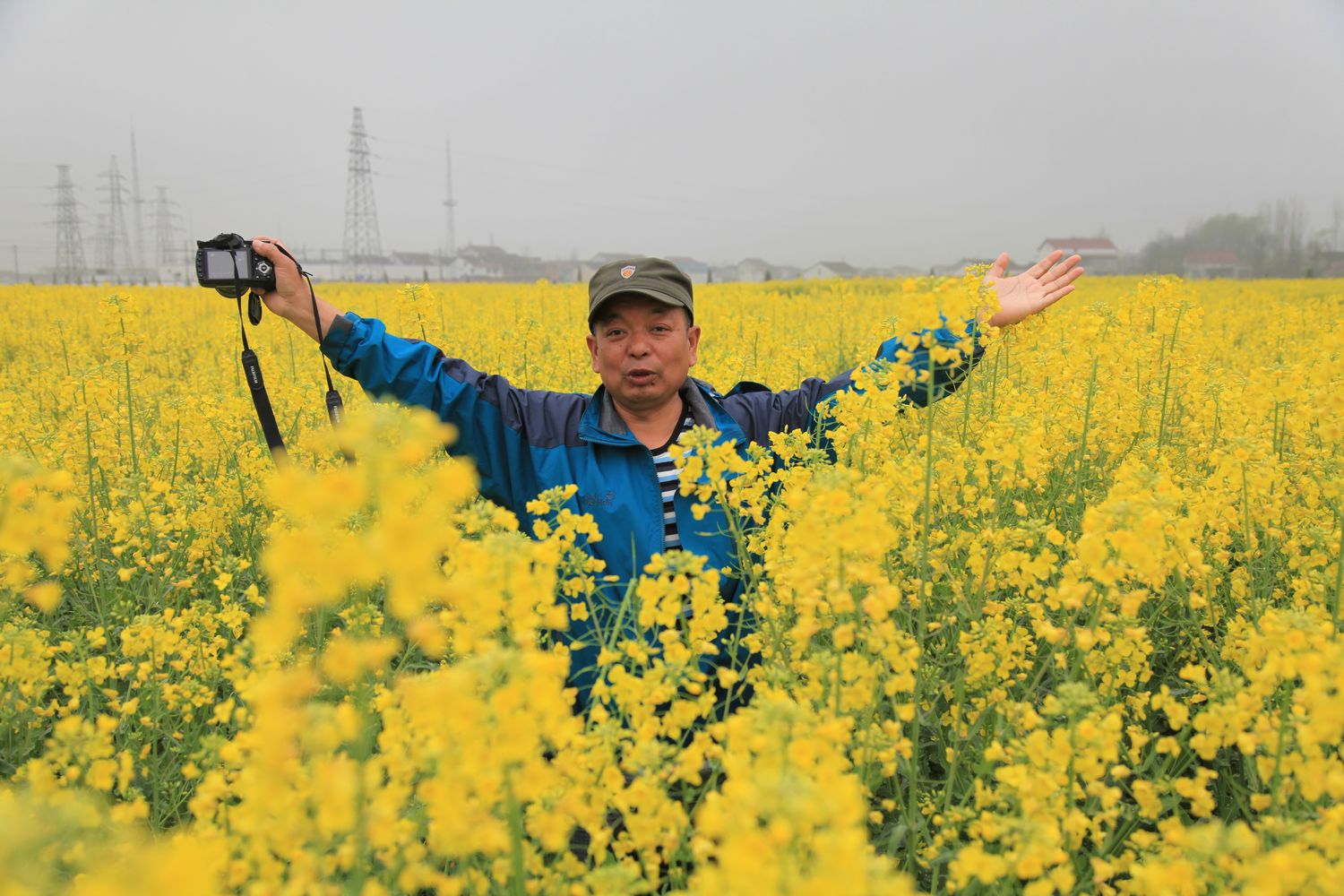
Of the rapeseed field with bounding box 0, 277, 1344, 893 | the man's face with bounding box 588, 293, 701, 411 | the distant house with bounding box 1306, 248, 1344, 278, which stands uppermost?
the distant house with bounding box 1306, 248, 1344, 278

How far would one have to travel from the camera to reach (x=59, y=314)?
13367 millimetres

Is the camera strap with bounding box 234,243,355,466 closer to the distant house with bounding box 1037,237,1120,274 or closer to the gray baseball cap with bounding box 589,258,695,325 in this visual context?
the gray baseball cap with bounding box 589,258,695,325

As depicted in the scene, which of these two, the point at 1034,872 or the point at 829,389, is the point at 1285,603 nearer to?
the point at 829,389

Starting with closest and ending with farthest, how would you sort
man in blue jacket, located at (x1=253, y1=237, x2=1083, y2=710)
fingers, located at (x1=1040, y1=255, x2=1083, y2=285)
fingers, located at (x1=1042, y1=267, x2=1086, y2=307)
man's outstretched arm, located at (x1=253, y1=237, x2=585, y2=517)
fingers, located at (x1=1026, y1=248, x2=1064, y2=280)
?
man in blue jacket, located at (x1=253, y1=237, x2=1083, y2=710) → man's outstretched arm, located at (x1=253, y1=237, x2=585, y2=517) → fingers, located at (x1=1042, y1=267, x2=1086, y2=307) → fingers, located at (x1=1040, y1=255, x2=1083, y2=285) → fingers, located at (x1=1026, y1=248, x2=1064, y2=280)

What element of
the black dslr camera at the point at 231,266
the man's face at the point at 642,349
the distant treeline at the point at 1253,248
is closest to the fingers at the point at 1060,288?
the man's face at the point at 642,349

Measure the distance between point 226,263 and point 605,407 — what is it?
1.61 meters

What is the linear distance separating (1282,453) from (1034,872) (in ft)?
10.1

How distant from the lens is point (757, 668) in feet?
6.94

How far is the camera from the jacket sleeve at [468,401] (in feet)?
11.2

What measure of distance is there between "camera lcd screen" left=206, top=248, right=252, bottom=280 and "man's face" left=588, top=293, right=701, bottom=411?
4.70 feet

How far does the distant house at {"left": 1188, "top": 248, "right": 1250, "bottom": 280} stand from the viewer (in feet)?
142

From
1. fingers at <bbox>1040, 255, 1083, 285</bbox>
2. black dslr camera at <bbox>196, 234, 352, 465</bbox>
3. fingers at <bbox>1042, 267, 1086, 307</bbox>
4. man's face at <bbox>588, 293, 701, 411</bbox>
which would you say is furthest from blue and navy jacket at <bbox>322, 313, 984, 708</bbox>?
fingers at <bbox>1040, 255, 1083, 285</bbox>

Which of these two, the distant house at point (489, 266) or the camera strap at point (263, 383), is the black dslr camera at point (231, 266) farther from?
the distant house at point (489, 266)

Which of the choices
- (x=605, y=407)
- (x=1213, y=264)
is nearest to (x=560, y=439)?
(x=605, y=407)
